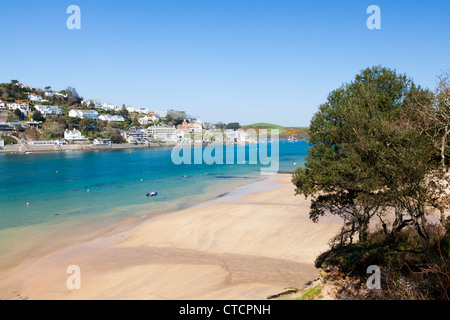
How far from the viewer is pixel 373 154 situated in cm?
1122

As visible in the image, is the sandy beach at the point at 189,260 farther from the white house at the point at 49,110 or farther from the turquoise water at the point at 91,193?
the white house at the point at 49,110

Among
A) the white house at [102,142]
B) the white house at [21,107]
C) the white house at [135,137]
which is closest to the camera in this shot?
the white house at [102,142]

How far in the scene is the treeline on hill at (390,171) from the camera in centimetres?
996

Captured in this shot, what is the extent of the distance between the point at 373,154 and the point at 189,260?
1348 centimetres

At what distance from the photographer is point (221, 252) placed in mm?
20469

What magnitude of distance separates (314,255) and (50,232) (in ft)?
79.2

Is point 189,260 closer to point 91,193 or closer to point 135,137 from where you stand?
point 91,193

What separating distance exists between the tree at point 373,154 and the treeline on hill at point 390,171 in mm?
37

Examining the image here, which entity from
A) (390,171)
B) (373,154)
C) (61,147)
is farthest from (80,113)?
(390,171)

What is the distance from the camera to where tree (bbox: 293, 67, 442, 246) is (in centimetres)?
1030

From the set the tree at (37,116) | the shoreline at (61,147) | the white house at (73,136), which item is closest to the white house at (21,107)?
the tree at (37,116)

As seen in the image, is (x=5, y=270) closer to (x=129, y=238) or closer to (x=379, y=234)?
(x=129, y=238)

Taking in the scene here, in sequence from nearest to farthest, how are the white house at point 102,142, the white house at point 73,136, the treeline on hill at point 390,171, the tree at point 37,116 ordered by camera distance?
the treeline on hill at point 390,171, the white house at point 73,136, the white house at point 102,142, the tree at point 37,116

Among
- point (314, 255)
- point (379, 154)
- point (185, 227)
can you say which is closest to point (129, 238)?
point (185, 227)
